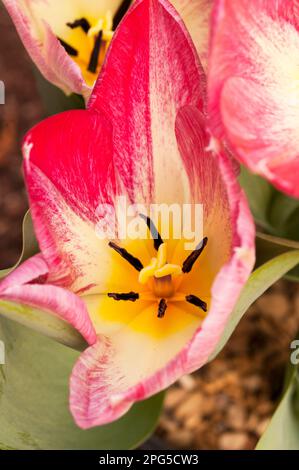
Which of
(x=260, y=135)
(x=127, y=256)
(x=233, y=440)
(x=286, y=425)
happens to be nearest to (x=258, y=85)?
(x=260, y=135)

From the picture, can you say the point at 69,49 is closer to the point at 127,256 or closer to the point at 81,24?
the point at 81,24

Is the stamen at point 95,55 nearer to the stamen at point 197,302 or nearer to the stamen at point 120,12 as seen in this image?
the stamen at point 120,12

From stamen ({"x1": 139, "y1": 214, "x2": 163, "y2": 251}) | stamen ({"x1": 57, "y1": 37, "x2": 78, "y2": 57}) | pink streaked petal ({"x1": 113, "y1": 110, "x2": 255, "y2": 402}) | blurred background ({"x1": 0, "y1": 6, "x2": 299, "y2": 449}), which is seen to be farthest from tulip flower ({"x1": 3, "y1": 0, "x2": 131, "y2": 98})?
blurred background ({"x1": 0, "y1": 6, "x2": 299, "y2": 449})

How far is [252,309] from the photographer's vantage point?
1.34 m

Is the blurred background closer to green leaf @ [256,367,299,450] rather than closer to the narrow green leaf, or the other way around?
the narrow green leaf

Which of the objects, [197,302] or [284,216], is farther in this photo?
[284,216]

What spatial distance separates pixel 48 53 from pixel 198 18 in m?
0.13

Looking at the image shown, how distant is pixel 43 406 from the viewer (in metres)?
0.78

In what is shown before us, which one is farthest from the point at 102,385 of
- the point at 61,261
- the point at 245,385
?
the point at 245,385

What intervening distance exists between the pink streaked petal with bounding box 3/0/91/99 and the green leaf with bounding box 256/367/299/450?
312 mm

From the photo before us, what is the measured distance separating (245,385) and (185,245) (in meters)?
0.69

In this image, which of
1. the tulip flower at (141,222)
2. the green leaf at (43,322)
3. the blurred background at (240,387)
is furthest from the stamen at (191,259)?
the blurred background at (240,387)

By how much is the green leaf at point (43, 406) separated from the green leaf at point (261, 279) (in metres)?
0.24
